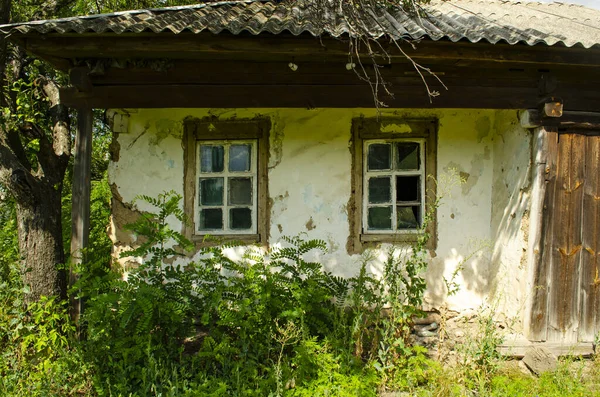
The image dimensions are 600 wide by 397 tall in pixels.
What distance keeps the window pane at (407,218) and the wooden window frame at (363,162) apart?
0.29ft

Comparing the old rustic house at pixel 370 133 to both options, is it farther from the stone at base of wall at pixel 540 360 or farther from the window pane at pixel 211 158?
the stone at base of wall at pixel 540 360

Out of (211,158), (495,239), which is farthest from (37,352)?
(495,239)

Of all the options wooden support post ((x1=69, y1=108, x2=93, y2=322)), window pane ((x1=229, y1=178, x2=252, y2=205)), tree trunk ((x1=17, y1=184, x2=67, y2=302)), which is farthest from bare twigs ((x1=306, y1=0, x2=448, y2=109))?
tree trunk ((x1=17, y1=184, x2=67, y2=302))

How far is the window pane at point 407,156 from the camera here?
476 cm

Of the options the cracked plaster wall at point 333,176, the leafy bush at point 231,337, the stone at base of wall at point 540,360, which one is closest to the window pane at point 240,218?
the cracked plaster wall at point 333,176

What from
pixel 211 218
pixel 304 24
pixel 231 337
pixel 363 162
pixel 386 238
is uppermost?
pixel 304 24

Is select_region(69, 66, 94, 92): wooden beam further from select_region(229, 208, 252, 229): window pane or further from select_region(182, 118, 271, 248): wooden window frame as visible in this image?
select_region(229, 208, 252, 229): window pane

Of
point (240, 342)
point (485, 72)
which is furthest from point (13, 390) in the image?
point (485, 72)

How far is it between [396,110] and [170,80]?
7.96 ft

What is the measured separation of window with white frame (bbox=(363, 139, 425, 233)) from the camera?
4.73 m

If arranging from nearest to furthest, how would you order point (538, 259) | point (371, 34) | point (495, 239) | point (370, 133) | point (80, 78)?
point (371, 34)
point (80, 78)
point (538, 259)
point (495, 239)
point (370, 133)

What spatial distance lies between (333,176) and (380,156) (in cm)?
61

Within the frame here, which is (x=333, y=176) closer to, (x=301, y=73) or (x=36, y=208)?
(x=301, y=73)

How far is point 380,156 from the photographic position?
4.77 m
